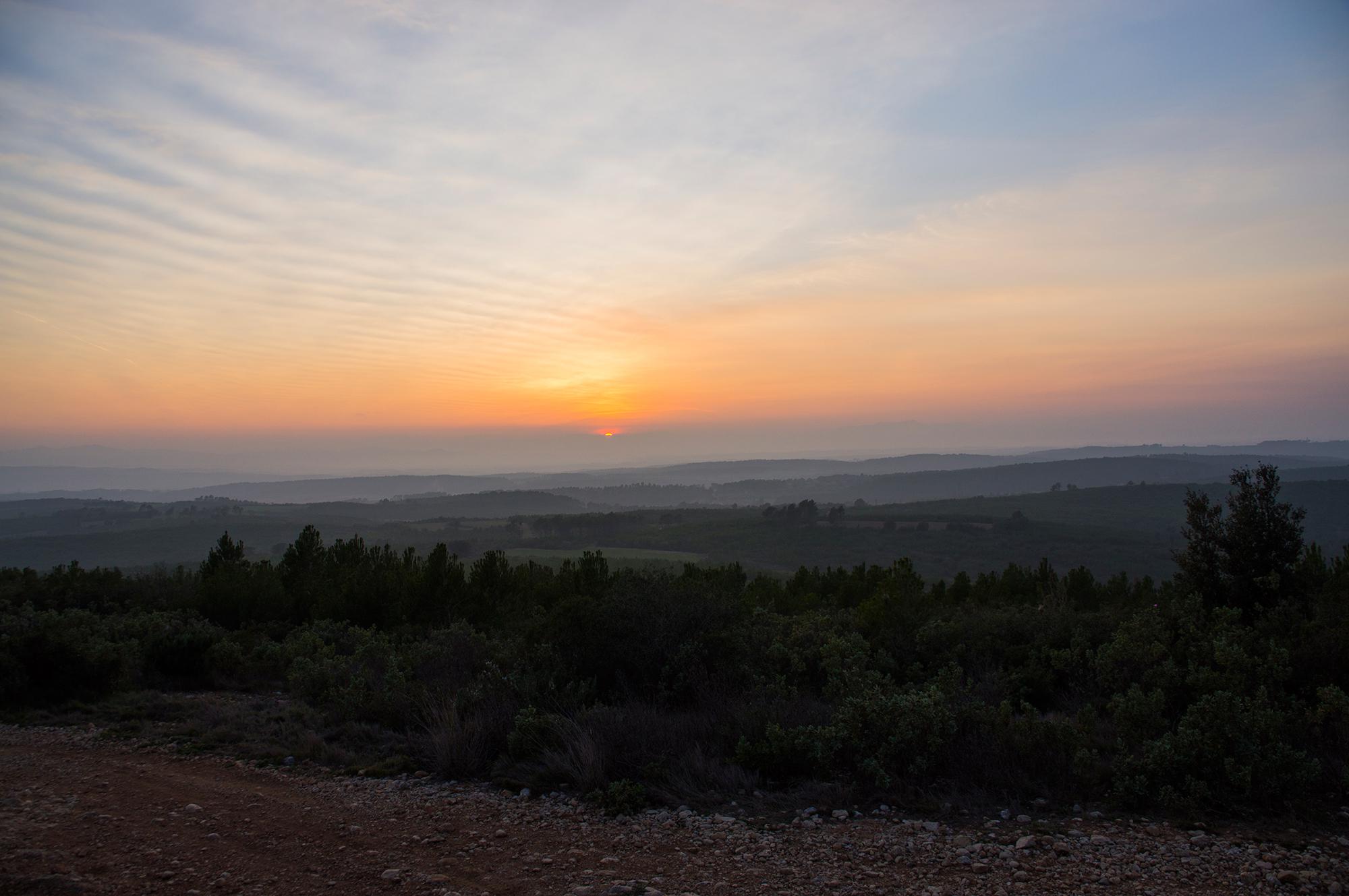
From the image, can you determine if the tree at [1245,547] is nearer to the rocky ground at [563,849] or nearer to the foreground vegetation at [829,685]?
the foreground vegetation at [829,685]

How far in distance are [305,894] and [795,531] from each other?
3163 inches

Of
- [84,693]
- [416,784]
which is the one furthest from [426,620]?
[416,784]

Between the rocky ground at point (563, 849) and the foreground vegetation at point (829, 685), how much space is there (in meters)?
0.52

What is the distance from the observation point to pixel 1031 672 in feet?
30.3

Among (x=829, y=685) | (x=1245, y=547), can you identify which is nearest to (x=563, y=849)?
(x=829, y=685)

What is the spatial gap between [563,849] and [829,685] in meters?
4.20

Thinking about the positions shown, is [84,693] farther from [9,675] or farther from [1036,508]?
[1036,508]

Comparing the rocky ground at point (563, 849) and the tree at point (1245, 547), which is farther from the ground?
the tree at point (1245, 547)

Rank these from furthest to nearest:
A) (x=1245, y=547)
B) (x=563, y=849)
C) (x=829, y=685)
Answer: (x=1245, y=547) < (x=829, y=685) < (x=563, y=849)

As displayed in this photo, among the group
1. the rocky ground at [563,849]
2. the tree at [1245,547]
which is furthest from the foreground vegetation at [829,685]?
the rocky ground at [563,849]

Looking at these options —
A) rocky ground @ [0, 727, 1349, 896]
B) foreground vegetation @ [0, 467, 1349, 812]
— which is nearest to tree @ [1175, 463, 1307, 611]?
foreground vegetation @ [0, 467, 1349, 812]

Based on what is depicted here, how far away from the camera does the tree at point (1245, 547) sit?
36.5 ft

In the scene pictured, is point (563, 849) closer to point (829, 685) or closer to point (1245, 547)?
point (829, 685)

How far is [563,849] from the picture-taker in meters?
4.99
